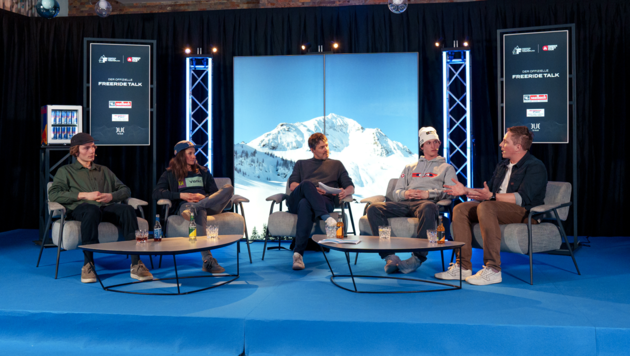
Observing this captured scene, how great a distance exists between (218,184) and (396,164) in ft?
6.90

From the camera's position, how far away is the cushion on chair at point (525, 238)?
10.7 ft

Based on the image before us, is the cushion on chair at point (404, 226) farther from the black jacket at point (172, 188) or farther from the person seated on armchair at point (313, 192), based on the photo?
the black jacket at point (172, 188)

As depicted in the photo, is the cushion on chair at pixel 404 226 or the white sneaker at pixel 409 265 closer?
the white sneaker at pixel 409 265

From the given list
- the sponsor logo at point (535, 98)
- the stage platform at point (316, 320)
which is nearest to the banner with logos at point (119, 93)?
the stage platform at point (316, 320)

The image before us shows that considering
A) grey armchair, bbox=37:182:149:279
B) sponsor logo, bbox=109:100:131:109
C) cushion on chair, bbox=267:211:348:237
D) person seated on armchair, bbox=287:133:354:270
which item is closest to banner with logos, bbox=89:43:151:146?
sponsor logo, bbox=109:100:131:109

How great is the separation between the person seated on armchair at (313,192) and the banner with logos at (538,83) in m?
1.93

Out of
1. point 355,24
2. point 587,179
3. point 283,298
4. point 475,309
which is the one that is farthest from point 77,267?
point 587,179

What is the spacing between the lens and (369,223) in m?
3.92

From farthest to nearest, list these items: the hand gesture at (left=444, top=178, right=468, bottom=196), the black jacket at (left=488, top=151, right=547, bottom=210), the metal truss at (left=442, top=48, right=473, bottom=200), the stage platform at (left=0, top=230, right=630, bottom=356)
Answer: the metal truss at (left=442, top=48, right=473, bottom=200) → the hand gesture at (left=444, top=178, right=468, bottom=196) → the black jacket at (left=488, top=151, right=547, bottom=210) → the stage platform at (left=0, top=230, right=630, bottom=356)

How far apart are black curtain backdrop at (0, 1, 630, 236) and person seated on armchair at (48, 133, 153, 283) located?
2.20 metres

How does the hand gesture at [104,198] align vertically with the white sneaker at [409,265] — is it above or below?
above

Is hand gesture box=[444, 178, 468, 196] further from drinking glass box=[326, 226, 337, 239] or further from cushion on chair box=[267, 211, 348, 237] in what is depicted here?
drinking glass box=[326, 226, 337, 239]

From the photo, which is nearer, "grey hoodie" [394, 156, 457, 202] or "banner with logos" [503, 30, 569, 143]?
"grey hoodie" [394, 156, 457, 202]

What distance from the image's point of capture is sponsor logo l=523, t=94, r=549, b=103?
4848 millimetres
